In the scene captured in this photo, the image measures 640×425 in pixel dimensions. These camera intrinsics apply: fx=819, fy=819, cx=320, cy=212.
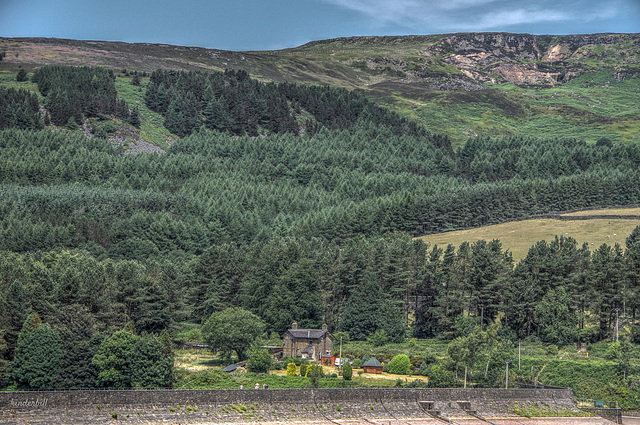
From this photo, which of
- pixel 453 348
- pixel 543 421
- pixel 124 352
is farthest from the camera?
pixel 453 348

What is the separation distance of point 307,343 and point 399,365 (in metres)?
14.9

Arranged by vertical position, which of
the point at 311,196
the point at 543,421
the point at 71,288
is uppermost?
the point at 311,196

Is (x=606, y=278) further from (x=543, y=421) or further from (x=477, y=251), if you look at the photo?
(x=543, y=421)

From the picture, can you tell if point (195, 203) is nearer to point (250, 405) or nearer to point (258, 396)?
point (258, 396)

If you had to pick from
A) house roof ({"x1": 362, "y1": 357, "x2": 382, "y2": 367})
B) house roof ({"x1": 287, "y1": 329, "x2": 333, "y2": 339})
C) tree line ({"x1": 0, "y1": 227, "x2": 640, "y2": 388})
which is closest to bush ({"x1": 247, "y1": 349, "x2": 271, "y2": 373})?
tree line ({"x1": 0, "y1": 227, "x2": 640, "y2": 388})

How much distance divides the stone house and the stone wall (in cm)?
3529

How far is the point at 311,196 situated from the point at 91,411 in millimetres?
147066

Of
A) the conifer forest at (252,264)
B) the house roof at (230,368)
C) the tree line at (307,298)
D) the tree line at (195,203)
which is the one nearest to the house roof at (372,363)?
the tree line at (307,298)

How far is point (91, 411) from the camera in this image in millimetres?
45969

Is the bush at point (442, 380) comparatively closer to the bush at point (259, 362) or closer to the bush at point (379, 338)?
the bush at point (259, 362)

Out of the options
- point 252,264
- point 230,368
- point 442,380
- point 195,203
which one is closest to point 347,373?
point 442,380

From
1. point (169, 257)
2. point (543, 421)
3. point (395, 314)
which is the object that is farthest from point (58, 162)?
point (543, 421)

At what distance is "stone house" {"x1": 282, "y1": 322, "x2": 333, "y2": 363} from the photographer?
97694 millimetres

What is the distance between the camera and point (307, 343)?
9894 cm
